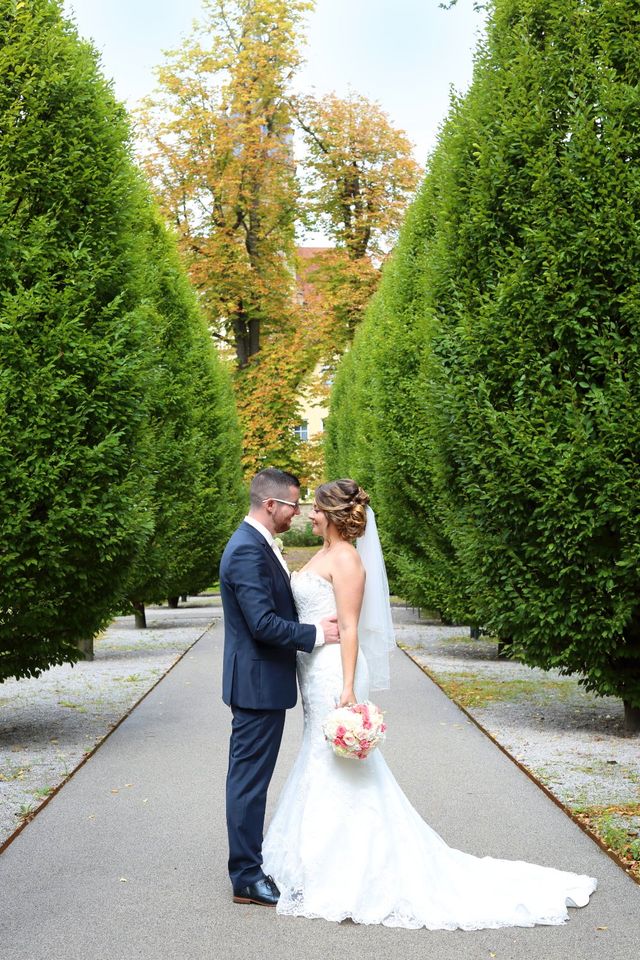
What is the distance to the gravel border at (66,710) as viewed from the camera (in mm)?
8406

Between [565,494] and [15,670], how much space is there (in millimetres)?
5290

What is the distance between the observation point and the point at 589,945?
16.3ft

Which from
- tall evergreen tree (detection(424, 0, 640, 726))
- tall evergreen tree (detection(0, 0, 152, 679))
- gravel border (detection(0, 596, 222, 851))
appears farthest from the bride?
tall evergreen tree (detection(0, 0, 152, 679))

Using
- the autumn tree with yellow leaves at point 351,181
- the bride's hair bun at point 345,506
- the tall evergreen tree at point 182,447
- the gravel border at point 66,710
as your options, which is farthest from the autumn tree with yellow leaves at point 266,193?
the bride's hair bun at point 345,506

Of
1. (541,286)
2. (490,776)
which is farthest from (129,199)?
(490,776)

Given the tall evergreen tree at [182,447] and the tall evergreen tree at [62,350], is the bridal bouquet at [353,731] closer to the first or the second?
the tall evergreen tree at [62,350]

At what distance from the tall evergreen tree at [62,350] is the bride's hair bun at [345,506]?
473 cm

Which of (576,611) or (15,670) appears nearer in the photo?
(576,611)

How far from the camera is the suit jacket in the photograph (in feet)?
18.4

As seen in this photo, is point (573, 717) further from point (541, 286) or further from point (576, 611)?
point (541, 286)

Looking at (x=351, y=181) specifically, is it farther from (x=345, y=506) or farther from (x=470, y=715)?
(x=345, y=506)

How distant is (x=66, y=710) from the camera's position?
12.5m

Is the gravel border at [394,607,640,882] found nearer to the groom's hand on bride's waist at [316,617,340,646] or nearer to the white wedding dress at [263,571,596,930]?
the white wedding dress at [263,571,596,930]

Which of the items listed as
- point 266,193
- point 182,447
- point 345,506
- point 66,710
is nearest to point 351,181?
point 266,193
